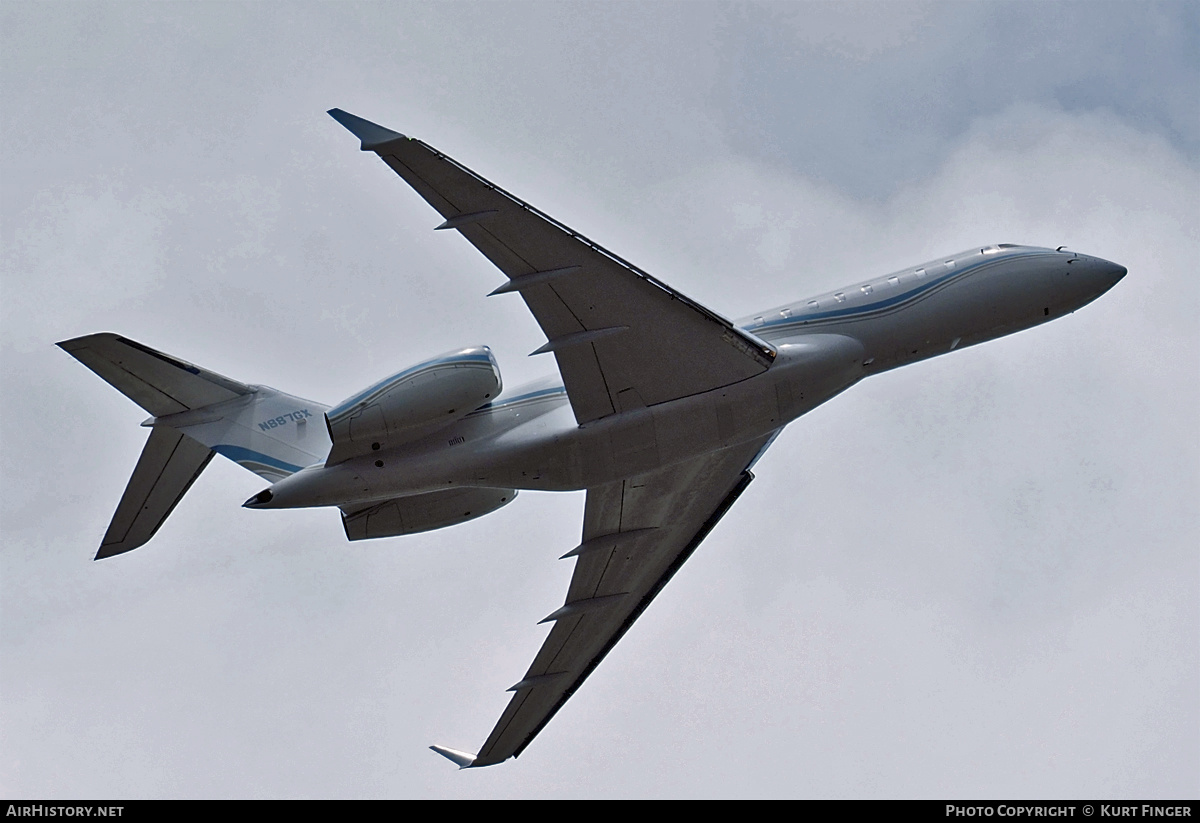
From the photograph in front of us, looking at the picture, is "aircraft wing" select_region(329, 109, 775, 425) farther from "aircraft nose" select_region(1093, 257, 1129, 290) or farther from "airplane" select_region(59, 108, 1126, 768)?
"aircraft nose" select_region(1093, 257, 1129, 290)

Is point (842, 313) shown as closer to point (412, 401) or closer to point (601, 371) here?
point (601, 371)

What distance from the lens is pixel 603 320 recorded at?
2278 cm

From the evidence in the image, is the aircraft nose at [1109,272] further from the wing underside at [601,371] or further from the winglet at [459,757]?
the winglet at [459,757]

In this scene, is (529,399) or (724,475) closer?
(529,399)

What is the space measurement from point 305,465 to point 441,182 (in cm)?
889

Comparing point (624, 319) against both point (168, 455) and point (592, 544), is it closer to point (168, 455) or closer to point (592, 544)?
point (592, 544)

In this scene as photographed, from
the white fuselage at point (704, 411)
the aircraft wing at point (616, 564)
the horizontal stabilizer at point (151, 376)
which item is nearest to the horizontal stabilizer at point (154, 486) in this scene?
the horizontal stabilizer at point (151, 376)

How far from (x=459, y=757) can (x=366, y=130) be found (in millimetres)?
15678

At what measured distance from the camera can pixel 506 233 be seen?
21.2 m

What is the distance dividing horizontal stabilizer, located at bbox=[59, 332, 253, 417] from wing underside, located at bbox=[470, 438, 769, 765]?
27.3 feet

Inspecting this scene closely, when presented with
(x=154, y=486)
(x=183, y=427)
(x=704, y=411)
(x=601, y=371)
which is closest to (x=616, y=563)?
(x=704, y=411)

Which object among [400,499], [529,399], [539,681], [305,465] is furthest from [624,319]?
[539,681]

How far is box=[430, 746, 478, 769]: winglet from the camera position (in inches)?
1139

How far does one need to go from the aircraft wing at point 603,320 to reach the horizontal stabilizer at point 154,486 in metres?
8.69
